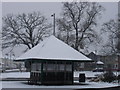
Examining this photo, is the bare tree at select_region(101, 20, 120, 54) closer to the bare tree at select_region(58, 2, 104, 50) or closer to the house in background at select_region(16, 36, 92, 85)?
the bare tree at select_region(58, 2, 104, 50)

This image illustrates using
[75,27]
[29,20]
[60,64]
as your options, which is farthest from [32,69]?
[29,20]

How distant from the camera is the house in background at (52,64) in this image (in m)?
29.2

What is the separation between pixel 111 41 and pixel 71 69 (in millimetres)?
42089

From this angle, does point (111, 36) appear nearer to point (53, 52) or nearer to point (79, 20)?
point (79, 20)

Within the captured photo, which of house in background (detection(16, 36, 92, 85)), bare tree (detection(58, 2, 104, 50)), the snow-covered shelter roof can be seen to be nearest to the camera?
house in background (detection(16, 36, 92, 85))

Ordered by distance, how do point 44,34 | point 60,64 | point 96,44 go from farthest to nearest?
point 44,34
point 96,44
point 60,64

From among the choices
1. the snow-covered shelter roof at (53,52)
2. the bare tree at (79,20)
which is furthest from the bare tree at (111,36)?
the snow-covered shelter roof at (53,52)

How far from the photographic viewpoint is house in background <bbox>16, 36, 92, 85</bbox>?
2925 centimetres

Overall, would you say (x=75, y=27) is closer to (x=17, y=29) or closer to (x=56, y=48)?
(x=17, y=29)

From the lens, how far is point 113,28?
6975cm

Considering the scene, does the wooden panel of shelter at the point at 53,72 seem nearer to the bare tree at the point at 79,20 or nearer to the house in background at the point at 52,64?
the house in background at the point at 52,64

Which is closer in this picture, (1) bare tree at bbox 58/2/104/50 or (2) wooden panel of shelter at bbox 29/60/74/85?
(2) wooden panel of shelter at bbox 29/60/74/85

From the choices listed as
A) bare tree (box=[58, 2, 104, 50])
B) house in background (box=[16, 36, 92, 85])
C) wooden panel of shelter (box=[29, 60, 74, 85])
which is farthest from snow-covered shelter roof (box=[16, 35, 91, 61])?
bare tree (box=[58, 2, 104, 50])

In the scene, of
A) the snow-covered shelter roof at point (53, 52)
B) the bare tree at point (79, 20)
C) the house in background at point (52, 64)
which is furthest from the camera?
the bare tree at point (79, 20)
